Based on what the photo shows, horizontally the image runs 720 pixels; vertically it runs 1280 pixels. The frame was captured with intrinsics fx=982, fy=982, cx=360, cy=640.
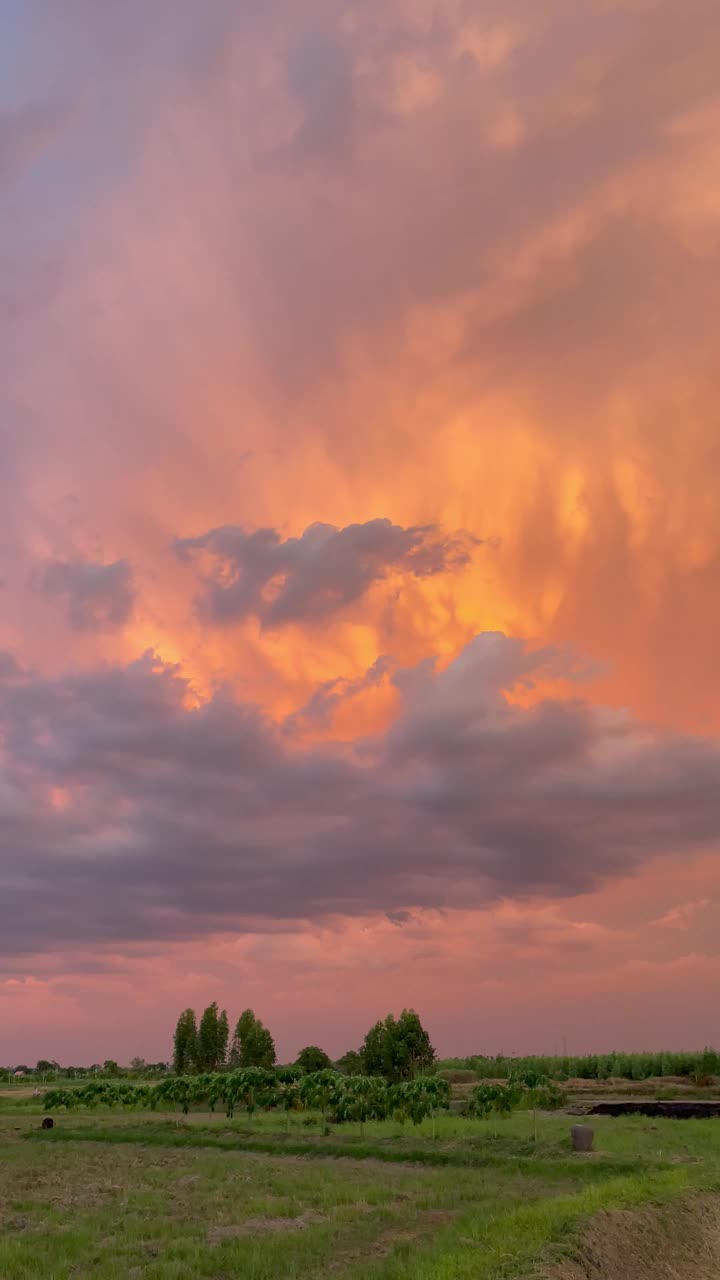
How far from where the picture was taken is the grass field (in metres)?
21.9

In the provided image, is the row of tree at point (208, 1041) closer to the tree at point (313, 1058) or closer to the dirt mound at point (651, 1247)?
the tree at point (313, 1058)

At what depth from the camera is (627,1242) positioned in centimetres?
2211

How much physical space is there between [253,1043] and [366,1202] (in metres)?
76.4

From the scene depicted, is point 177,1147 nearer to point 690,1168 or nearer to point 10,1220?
point 10,1220

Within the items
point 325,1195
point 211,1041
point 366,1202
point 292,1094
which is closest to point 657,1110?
point 292,1094

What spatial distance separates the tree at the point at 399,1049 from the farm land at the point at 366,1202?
3203 cm

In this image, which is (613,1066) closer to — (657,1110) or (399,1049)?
(399,1049)

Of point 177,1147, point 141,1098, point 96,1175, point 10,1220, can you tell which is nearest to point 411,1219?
point 10,1220

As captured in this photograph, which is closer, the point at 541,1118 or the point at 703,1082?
the point at 541,1118

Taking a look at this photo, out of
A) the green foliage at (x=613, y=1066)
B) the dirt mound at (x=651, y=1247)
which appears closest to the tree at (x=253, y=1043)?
the green foliage at (x=613, y=1066)

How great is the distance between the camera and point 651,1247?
22.8m

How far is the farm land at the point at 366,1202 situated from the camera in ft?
70.6

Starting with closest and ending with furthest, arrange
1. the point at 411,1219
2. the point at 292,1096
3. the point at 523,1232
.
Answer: the point at 523,1232
the point at 411,1219
the point at 292,1096

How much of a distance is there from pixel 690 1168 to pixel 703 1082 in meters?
55.2
